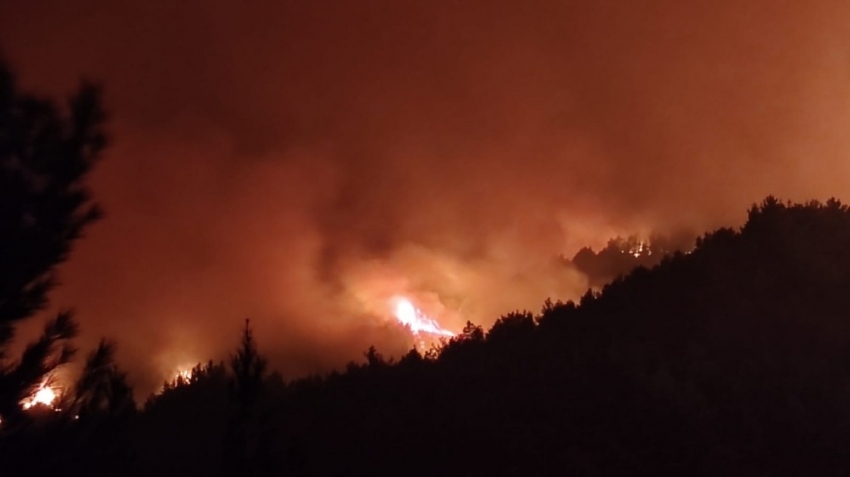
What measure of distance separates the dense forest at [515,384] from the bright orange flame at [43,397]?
0.08m

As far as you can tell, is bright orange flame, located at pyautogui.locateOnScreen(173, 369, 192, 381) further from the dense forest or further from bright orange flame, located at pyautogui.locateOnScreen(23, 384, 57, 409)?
bright orange flame, located at pyautogui.locateOnScreen(23, 384, 57, 409)

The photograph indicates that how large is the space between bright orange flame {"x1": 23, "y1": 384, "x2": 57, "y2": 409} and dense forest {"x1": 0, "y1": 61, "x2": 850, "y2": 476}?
0.27 feet

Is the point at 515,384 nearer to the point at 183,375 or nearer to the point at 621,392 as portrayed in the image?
the point at 621,392

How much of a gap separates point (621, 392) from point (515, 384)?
1.62 m

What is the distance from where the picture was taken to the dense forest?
8211 mm

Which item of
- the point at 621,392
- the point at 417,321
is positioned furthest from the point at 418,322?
the point at 621,392

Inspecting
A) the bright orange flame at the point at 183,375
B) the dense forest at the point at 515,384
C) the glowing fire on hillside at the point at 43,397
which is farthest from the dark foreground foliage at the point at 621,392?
the glowing fire on hillside at the point at 43,397

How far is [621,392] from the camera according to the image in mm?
12617

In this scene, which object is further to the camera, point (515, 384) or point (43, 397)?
point (515, 384)

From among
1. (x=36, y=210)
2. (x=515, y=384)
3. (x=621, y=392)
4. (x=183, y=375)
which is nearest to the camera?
(x=36, y=210)

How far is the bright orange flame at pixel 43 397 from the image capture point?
8.32m

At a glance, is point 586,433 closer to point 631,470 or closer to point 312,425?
point 631,470

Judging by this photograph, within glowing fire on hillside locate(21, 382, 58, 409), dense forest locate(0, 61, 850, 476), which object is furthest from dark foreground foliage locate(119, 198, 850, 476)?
glowing fire on hillside locate(21, 382, 58, 409)

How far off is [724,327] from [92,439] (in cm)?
896
